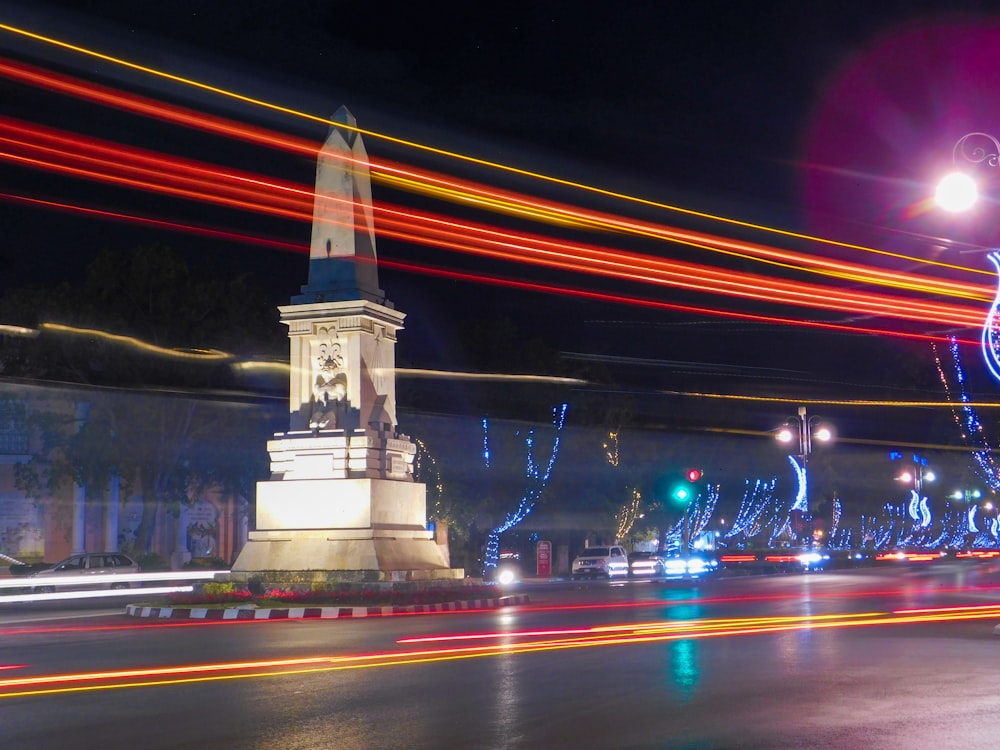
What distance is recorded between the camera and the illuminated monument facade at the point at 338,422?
2719cm

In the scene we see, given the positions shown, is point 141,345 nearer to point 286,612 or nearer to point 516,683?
point 286,612

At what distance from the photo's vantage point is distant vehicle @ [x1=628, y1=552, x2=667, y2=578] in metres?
47.3

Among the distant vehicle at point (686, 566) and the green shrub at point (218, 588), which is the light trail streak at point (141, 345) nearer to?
the green shrub at point (218, 588)

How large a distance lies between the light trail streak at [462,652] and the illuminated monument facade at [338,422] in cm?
992

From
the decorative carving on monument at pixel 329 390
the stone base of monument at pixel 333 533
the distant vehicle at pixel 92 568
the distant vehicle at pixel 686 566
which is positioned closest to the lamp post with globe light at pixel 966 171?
the stone base of monument at pixel 333 533

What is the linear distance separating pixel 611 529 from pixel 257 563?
32.6m

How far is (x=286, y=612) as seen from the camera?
2272cm

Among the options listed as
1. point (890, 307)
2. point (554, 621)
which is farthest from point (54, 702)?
point (890, 307)

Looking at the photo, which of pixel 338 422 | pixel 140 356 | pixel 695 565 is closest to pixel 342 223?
pixel 338 422

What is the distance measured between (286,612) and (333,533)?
452cm

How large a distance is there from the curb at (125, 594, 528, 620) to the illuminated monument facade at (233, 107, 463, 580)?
276 centimetres

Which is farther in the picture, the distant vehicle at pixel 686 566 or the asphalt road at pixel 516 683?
the distant vehicle at pixel 686 566

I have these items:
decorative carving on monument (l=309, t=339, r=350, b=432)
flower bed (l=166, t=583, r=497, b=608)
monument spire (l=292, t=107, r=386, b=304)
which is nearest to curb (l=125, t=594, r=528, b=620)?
flower bed (l=166, t=583, r=497, b=608)

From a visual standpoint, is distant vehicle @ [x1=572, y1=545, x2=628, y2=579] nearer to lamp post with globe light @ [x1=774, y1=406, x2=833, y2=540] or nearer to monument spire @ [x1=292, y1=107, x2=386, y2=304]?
lamp post with globe light @ [x1=774, y1=406, x2=833, y2=540]
